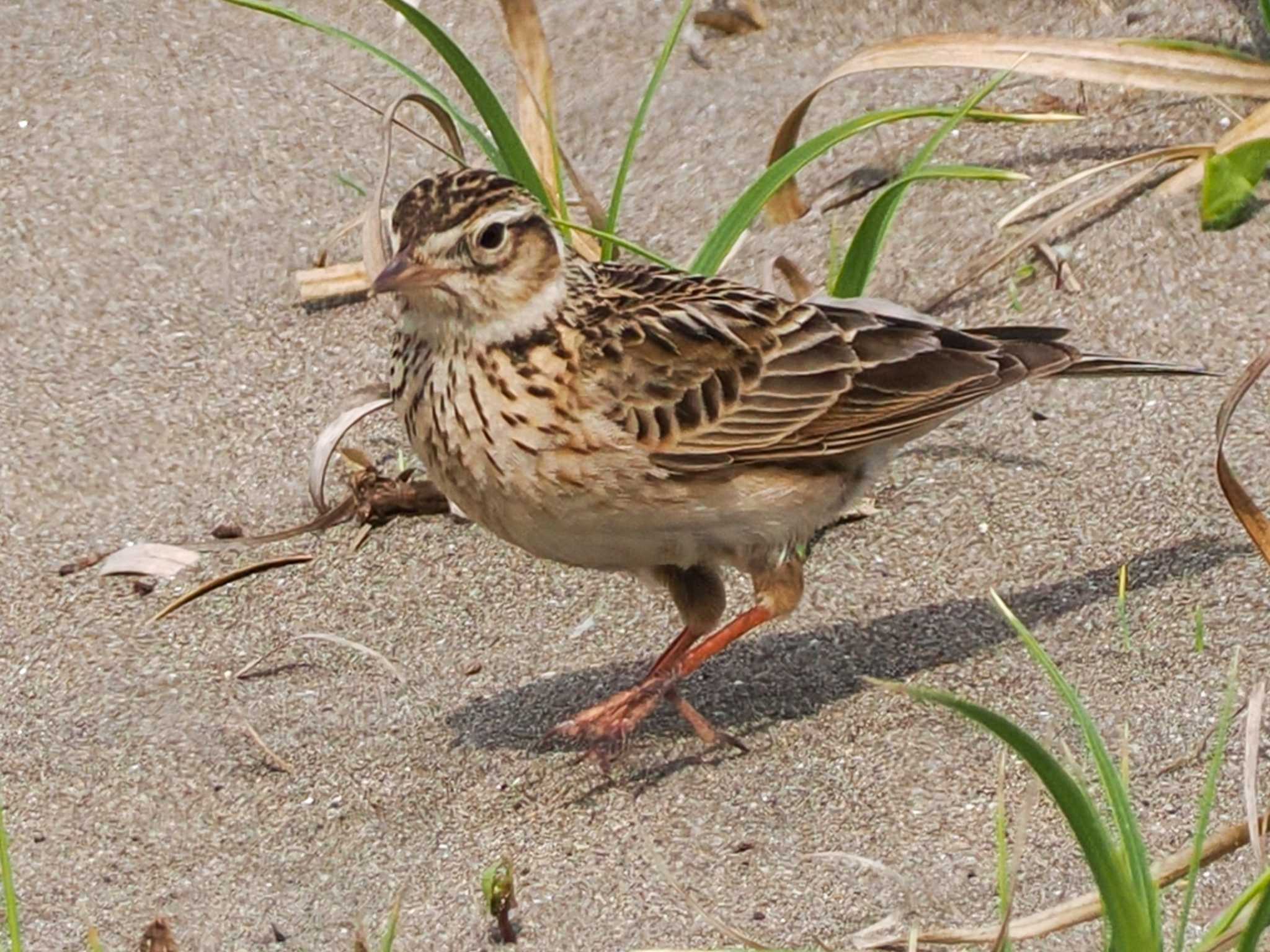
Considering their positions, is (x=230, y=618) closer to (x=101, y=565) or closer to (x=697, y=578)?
(x=101, y=565)

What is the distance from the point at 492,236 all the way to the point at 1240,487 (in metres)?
1.66

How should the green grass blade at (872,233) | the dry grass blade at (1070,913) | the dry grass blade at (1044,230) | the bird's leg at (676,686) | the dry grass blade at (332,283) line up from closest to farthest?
the dry grass blade at (1070,913), the bird's leg at (676,686), the green grass blade at (872,233), the dry grass blade at (1044,230), the dry grass blade at (332,283)

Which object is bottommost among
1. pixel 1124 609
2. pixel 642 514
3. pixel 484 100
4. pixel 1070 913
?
pixel 1124 609

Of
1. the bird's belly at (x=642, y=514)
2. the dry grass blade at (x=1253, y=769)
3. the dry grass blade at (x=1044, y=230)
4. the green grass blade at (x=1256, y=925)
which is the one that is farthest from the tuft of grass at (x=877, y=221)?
the green grass blade at (x=1256, y=925)

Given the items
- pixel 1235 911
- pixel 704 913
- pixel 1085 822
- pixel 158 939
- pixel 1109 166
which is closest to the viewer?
pixel 1085 822

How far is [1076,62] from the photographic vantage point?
6.16m

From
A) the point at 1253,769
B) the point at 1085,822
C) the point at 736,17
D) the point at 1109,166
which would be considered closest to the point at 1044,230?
the point at 1109,166

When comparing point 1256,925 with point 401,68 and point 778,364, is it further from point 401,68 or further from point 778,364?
point 401,68

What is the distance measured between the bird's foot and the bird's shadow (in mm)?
68

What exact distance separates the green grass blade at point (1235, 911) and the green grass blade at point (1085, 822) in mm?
154

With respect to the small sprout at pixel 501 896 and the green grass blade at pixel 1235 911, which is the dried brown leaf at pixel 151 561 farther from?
the green grass blade at pixel 1235 911

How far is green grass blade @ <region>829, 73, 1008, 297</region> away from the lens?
555 centimetres

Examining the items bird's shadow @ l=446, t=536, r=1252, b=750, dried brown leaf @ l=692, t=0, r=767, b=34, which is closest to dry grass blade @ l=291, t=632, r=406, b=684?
bird's shadow @ l=446, t=536, r=1252, b=750

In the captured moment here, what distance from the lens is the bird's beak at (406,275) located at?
4715 mm
